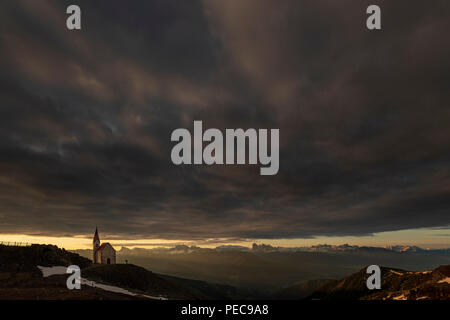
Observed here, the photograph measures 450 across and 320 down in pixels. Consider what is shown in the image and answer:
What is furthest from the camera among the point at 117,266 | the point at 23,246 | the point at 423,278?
the point at 423,278

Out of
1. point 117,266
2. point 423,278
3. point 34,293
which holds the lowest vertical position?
point 423,278
